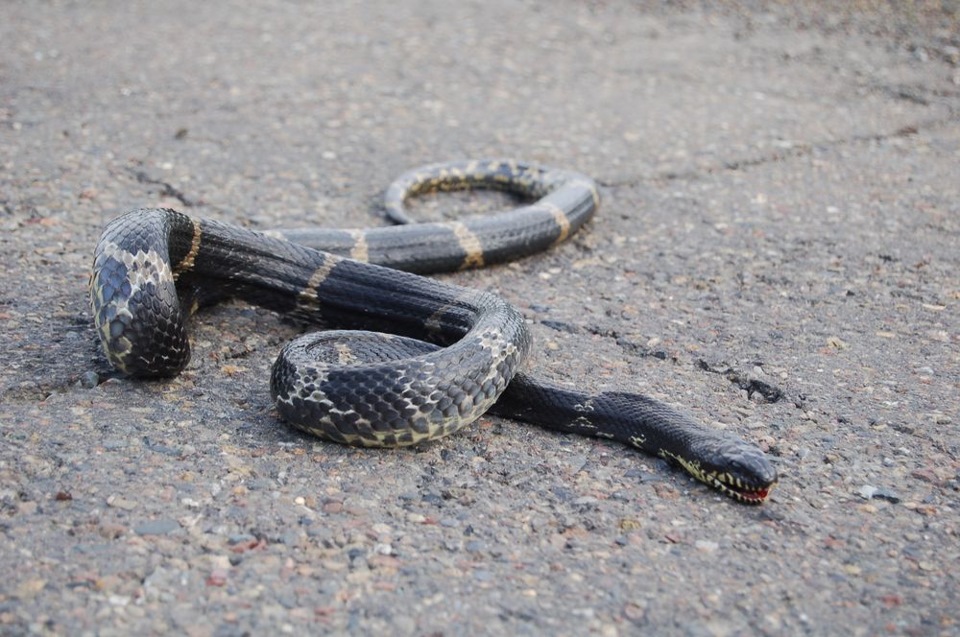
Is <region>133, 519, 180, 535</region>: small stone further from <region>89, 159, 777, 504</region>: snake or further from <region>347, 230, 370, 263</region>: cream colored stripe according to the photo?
<region>347, 230, 370, 263</region>: cream colored stripe

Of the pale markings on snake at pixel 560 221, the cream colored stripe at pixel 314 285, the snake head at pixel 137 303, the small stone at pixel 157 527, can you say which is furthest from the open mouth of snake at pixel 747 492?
the pale markings on snake at pixel 560 221

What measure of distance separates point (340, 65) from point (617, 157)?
2.68 meters

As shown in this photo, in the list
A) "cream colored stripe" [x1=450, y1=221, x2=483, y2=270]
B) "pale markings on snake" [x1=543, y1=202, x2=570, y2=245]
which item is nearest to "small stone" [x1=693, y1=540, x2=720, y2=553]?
"cream colored stripe" [x1=450, y1=221, x2=483, y2=270]

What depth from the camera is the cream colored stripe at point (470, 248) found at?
5625 mm

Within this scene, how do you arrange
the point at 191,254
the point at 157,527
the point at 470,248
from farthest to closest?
the point at 470,248
the point at 191,254
the point at 157,527

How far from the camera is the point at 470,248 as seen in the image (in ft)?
18.5

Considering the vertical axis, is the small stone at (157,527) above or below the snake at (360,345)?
below

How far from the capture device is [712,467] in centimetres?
368

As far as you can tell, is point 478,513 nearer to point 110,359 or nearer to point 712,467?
point 712,467

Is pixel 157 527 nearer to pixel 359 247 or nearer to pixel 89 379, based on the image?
pixel 89 379

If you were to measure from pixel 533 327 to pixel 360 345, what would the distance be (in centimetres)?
108

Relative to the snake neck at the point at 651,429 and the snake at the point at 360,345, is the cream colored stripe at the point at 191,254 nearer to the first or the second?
the snake at the point at 360,345

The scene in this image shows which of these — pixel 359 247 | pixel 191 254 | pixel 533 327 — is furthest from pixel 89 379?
pixel 533 327

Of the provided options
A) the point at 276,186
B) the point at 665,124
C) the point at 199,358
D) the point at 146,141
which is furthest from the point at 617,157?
the point at 199,358
